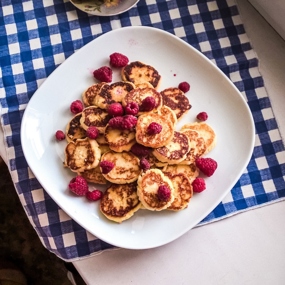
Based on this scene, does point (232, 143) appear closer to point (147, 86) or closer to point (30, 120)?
point (147, 86)

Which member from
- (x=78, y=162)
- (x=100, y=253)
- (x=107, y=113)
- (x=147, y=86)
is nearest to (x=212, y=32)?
(x=147, y=86)

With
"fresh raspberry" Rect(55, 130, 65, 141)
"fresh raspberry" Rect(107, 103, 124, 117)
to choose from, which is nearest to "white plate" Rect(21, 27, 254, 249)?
"fresh raspberry" Rect(55, 130, 65, 141)

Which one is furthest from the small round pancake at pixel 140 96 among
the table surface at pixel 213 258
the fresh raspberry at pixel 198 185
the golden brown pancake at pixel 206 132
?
the table surface at pixel 213 258

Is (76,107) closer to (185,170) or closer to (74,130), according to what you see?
(74,130)

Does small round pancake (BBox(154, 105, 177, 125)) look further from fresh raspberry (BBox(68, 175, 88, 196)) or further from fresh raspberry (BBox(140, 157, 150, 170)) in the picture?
fresh raspberry (BBox(68, 175, 88, 196))

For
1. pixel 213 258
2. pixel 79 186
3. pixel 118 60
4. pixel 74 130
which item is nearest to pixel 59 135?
pixel 74 130
